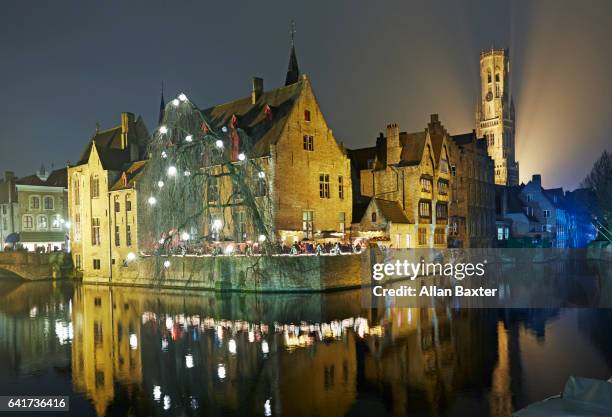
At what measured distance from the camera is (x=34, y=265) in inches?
2339

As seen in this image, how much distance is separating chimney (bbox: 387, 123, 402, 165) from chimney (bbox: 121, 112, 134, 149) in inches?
1035

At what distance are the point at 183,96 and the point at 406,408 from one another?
25.9 meters

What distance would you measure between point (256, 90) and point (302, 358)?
1411 inches

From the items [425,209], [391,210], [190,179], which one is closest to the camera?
[190,179]

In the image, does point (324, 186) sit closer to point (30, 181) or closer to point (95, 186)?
point (95, 186)

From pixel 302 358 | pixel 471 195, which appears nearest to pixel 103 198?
pixel 471 195

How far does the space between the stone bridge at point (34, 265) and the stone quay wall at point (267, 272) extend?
924 inches

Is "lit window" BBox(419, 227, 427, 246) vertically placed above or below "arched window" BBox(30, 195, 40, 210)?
below

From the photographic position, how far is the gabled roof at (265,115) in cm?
4406

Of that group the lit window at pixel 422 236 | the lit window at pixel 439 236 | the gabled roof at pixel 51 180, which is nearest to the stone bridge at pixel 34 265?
the gabled roof at pixel 51 180

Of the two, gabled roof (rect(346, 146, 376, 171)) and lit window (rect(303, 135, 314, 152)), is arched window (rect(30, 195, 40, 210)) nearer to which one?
gabled roof (rect(346, 146, 376, 171))

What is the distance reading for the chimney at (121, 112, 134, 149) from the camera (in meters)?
56.5

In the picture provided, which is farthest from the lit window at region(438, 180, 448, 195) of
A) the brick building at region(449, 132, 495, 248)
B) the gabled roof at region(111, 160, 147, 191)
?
the gabled roof at region(111, 160, 147, 191)

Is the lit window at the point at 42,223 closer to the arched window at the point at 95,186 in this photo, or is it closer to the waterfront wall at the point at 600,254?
the arched window at the point at 95,186
